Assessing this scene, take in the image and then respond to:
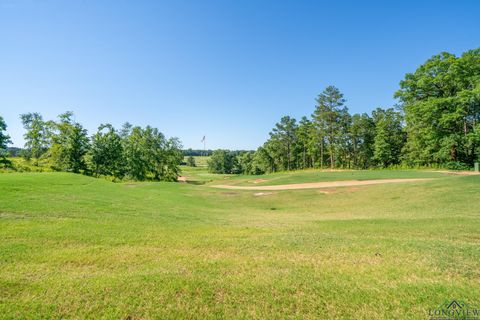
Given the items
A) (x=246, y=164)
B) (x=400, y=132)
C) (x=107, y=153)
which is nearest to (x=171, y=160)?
(x=107, y=153)

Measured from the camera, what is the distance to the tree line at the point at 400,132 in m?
30.9

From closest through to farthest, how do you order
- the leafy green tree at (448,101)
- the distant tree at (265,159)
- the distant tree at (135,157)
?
the leafy green tree at (448,101), the distant tree at (135,157), the distant tree at (265,159)

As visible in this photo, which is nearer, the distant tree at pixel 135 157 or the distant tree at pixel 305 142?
the distant tree at pixel 135 157

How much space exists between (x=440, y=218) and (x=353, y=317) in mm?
8884

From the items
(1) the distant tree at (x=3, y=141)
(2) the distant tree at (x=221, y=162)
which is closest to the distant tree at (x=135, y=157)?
(1) the distant tree at (x=3, y=141)

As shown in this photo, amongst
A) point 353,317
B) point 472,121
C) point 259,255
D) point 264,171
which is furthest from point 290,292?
point 264,171

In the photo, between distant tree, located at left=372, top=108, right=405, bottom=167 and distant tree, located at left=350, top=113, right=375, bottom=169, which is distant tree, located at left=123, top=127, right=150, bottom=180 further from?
distant tree, located at left=372, top=108, right=405, bottom=167

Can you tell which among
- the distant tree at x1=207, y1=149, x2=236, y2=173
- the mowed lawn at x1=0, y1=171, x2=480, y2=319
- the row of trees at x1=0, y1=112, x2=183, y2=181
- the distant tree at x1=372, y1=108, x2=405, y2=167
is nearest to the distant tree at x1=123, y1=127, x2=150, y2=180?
the row of trees at x1=0, y1=112, x2=183, y2=181

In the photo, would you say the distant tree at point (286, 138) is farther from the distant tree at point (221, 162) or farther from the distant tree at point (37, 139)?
the distant tree at point (37, 139)

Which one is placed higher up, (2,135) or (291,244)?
(2,135)

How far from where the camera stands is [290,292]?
3.45 metres

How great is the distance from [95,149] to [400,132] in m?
63.5

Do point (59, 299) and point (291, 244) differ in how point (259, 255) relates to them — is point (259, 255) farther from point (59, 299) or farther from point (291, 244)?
point (59, 299)

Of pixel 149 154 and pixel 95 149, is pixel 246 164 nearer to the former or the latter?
pixel 149 154
